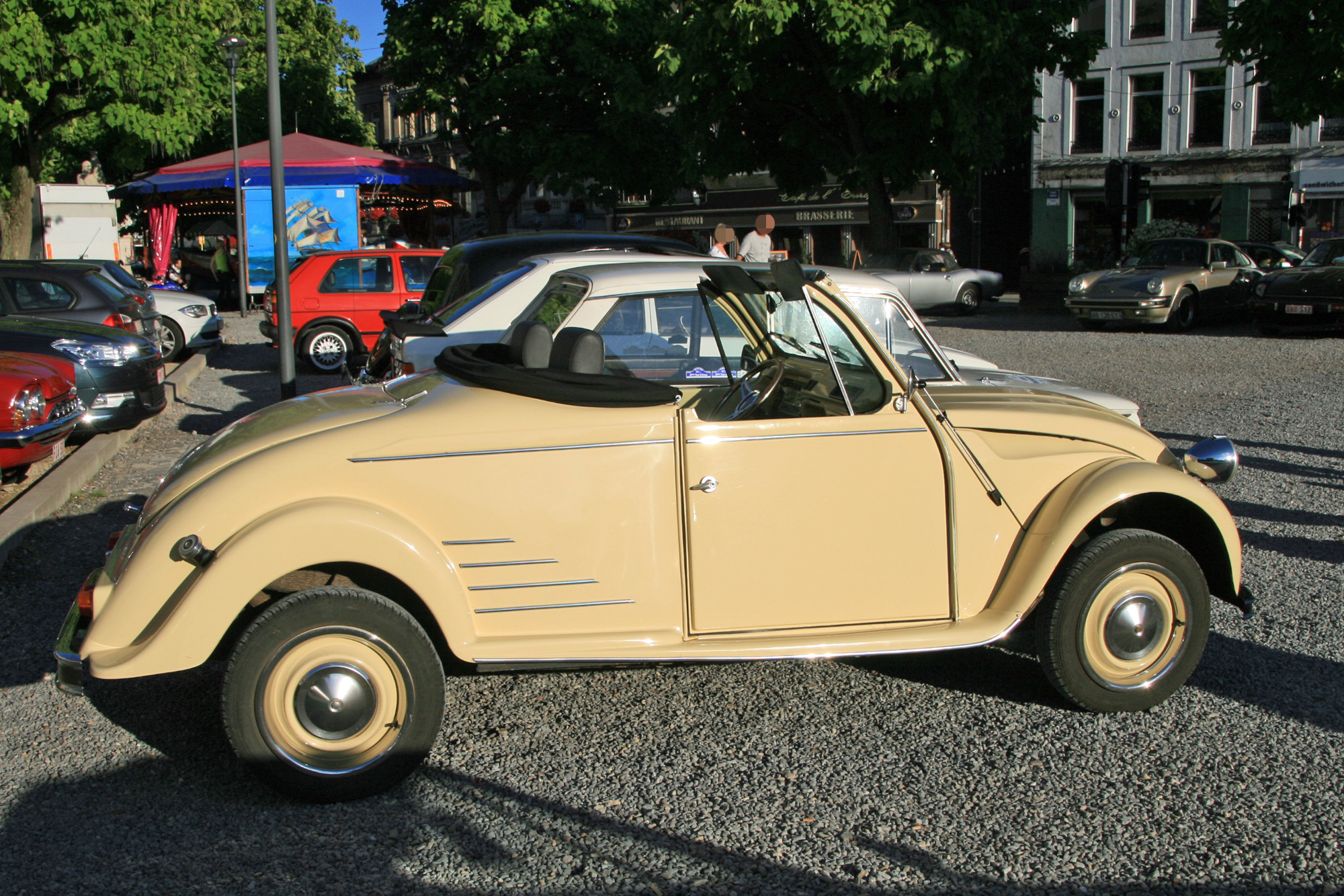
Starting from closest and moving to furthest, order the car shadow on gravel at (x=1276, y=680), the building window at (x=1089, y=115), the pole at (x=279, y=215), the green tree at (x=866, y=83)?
the car shadow on gravel at (x=1276, y=680) → the pole at (x=279, y=215) → the green tree at (x=866, y=83) → the building window at (x=1089, y=115)

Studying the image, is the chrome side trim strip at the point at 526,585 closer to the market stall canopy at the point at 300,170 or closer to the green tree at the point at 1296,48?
the green tree at the point at 1296,48

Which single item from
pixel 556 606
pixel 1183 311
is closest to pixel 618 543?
pixel 556 606

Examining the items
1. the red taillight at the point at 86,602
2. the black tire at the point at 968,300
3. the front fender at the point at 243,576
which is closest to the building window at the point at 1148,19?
the black tire at the point at 968,300

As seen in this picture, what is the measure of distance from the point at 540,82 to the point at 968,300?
1406cm

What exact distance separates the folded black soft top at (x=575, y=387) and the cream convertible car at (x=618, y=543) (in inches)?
0.5

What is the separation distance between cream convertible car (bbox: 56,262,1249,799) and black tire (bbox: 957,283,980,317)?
23.0 metres

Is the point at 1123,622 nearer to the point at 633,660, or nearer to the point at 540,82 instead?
the point at 633,660

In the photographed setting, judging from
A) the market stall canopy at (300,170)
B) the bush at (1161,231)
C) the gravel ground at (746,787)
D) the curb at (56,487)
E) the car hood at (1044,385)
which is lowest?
the gravel ground at (746,787)

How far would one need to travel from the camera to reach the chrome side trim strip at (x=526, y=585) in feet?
12.4

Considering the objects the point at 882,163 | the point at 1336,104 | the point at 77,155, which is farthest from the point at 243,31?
the point at 1336,104

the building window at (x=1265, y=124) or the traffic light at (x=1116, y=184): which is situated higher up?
the building window at (x=1265, y=124)

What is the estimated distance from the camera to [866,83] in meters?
22.4

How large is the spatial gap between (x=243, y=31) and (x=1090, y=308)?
2838 centimetres

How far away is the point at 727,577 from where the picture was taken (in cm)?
392
